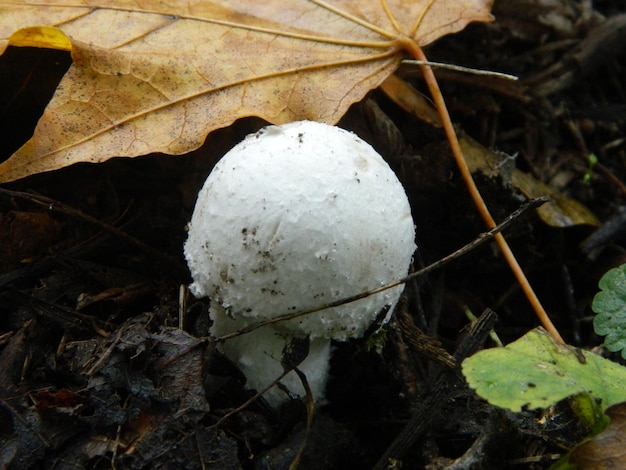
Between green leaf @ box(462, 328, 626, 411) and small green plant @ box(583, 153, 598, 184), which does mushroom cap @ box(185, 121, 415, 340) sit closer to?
green leaf @ box(462, 328, 626, 411)

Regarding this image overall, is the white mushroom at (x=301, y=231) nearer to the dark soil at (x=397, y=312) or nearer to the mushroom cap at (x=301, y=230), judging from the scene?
the mushroom cap at (x=301, y=230)

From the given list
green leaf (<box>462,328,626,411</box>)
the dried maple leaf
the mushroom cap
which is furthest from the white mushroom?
green leaf (<box>462,328,626,411</box>)

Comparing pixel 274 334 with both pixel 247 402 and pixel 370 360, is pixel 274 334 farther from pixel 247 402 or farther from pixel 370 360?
pixel 370 360

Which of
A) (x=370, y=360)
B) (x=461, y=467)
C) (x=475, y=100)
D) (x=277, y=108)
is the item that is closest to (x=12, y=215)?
(x=277, y=108)

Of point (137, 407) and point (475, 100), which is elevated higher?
point (475, 100)

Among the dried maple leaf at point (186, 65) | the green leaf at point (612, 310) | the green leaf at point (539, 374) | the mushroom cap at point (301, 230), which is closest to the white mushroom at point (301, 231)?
the mushroom cap at point (301, 230)
